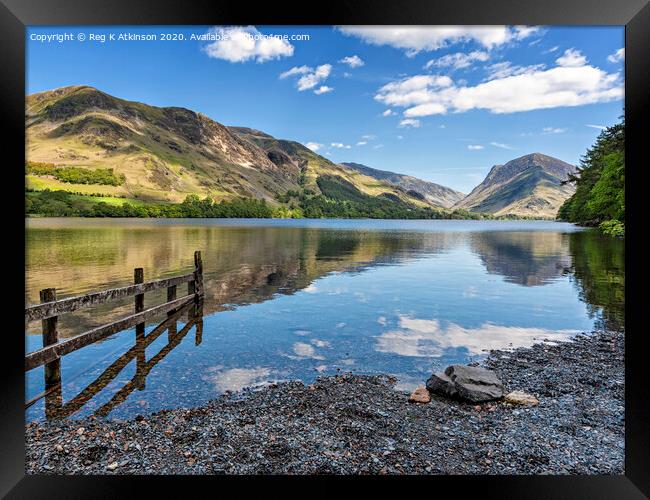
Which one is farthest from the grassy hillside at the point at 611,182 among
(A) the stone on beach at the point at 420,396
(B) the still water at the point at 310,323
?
(A) the stone on beach at the point at 420,396

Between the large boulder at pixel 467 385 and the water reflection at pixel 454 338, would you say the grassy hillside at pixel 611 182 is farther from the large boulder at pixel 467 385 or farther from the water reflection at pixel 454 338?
the large boulder at pixel 467 385

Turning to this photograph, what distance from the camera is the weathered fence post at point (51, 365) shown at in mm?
8773

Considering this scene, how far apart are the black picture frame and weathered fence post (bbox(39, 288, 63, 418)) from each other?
17.7 ft

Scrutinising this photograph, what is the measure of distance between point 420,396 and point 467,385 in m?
1.03

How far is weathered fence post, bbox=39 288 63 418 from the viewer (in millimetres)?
8773

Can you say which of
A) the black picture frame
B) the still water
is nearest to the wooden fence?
the still water

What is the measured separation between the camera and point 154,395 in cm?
905

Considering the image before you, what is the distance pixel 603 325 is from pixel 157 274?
27.2 meters

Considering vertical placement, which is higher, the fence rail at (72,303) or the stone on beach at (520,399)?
the fence rail at (72,303)
